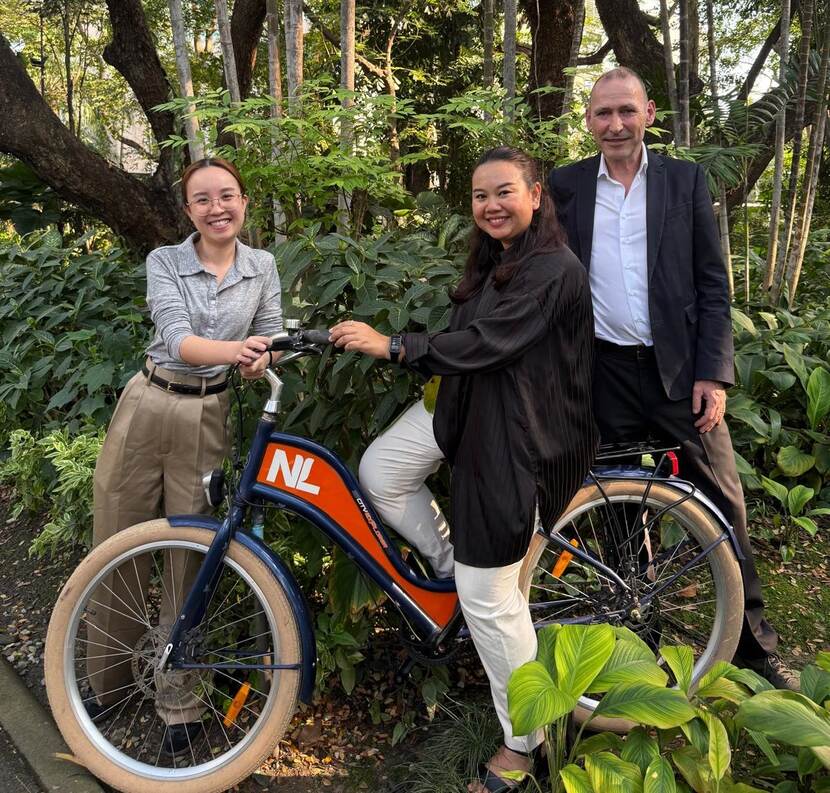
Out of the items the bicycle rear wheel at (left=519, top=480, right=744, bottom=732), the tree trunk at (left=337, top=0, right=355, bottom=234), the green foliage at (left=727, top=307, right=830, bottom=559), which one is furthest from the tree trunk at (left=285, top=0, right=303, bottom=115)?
the bicycle rear wheel at (left=519, top=480, right=744, bottom=732)

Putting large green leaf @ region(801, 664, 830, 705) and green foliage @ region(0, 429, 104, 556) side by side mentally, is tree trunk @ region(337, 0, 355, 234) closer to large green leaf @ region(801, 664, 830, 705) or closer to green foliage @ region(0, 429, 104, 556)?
green foliage @ region(0, 429, 104, 556)

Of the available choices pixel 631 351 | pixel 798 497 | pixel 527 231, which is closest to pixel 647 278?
pixel 631 351

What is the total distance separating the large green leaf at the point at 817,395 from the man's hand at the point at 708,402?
143cm

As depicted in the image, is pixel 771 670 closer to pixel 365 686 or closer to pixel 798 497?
pixel 798 497

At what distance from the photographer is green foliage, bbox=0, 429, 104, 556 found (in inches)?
128

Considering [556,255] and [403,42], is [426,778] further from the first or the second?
[403,42]

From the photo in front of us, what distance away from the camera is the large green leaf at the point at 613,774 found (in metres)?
1.77

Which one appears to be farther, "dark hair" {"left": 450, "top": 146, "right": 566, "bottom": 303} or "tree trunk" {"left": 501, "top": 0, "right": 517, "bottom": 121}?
"tree trunk" {"left": 501, "top": 0, "right": 517, "bottom": 121}

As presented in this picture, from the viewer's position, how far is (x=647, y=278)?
2303 millimetres

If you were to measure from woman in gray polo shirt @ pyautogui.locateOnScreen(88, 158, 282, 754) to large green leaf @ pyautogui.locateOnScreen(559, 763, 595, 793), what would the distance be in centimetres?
129

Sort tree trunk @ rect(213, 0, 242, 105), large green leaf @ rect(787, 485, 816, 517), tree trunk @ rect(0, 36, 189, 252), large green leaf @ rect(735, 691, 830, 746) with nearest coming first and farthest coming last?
large green leaf @ rect(735, 691, 830, 746) < large green leaf @ rect(787, 485, 816, 517) < tree trunk @ rect(213, 0, 242, 105) < tree trunk @ rect(0, 36, 189, 252)

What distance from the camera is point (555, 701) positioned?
1.75 m

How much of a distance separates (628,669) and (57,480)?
2.86 meters

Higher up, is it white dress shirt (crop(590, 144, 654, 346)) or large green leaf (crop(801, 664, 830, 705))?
white dress shirt (crop(590, 144, 654, 346))
